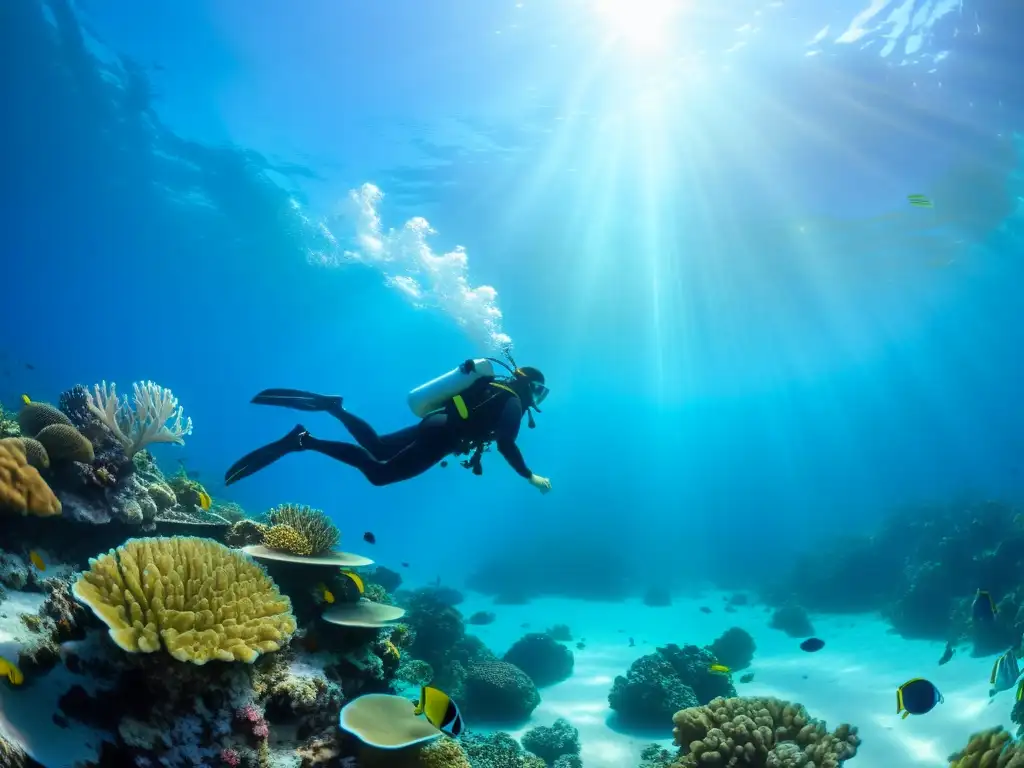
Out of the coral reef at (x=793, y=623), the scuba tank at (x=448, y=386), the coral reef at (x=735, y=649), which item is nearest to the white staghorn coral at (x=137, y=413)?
the scuba tank at (x=448, y=386)

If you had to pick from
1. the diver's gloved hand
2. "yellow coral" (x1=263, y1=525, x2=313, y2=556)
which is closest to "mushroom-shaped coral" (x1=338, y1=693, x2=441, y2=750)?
"yellow coral" (x1=263, y1=525, x2=313, y2=556)

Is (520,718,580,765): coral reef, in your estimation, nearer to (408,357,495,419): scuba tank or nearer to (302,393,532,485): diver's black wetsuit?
(302,393,532,485): diver's black wetsuit

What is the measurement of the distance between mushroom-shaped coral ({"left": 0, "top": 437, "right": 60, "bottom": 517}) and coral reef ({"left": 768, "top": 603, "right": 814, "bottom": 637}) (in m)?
22.1

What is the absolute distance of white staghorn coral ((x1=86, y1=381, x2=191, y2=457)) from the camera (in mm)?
6824

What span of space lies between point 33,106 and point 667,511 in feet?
262

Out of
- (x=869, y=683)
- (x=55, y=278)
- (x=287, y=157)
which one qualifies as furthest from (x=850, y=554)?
(x=55, y=278)

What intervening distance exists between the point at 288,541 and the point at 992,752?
6585 millimetres

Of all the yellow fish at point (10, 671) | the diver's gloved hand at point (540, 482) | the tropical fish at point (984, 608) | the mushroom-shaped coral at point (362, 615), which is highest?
the diver's gloved hand at point (540, 482)

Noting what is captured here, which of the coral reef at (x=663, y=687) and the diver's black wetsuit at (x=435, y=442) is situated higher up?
the diver's black wetsuit at (x=435, y=442)

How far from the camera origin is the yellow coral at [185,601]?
10.8ft

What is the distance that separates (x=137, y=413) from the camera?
716 cm

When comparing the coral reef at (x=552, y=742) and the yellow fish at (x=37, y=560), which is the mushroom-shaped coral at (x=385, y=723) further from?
the coral reef at (x=552, y=742)

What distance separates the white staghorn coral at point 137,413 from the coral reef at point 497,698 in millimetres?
7358

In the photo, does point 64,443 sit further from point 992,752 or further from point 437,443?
point 992,752
